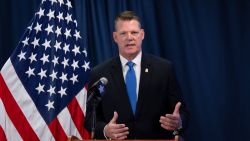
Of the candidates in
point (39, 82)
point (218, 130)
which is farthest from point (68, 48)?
point (218, 130)

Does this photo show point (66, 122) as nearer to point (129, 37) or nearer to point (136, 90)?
point (136, 90)

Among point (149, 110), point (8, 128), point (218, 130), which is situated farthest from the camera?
point (218, 130)

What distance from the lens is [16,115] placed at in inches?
128

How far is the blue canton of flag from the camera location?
329cm

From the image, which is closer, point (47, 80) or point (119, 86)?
point (119, 86)

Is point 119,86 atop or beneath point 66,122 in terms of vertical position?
atop

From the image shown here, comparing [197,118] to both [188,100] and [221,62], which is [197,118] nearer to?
[188,100]

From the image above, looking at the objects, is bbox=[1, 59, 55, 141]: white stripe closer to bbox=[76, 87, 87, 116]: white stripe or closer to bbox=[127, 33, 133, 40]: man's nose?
bbox=[76, 87, 87, 116]: white stripe

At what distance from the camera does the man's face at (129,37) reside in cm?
295

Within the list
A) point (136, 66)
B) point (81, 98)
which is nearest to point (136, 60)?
point (136, 66)

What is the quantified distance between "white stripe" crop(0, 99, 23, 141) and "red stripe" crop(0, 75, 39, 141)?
24 millimetres

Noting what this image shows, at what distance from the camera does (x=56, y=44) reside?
3375mm

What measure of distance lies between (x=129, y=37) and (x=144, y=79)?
0.33 metres

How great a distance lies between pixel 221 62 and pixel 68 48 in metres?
1.36
